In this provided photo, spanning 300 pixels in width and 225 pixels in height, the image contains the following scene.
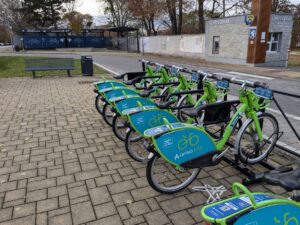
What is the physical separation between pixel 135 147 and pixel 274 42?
15994 mm

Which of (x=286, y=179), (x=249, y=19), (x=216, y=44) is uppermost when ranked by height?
(x=249, y=19)

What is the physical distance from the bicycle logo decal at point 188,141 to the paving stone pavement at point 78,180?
58 centimetres

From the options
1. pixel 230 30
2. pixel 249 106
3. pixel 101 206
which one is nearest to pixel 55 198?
pixel 101 206

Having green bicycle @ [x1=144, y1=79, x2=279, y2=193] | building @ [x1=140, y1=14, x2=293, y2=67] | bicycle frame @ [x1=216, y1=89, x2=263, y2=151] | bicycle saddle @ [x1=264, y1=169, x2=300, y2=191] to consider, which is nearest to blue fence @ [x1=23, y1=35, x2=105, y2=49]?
building @ [x1=140, y1=14, x2=293, y2=67]

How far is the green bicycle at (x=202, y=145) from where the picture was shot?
289 centimetres

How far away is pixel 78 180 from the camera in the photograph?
3391mm

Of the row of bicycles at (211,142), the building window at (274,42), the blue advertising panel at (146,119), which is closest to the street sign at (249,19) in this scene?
the building window at (274,42)

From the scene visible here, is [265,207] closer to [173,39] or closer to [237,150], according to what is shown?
[237,150]

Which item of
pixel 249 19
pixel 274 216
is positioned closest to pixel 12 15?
pixel 249 19

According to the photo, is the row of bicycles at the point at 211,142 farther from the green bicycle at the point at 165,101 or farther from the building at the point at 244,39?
the building at the point at 244,39

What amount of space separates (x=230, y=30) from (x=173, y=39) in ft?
28.1

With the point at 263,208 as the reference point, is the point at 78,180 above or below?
below

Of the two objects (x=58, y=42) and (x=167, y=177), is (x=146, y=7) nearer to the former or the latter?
→ (x=58, y=42)

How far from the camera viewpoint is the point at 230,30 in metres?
17.8
